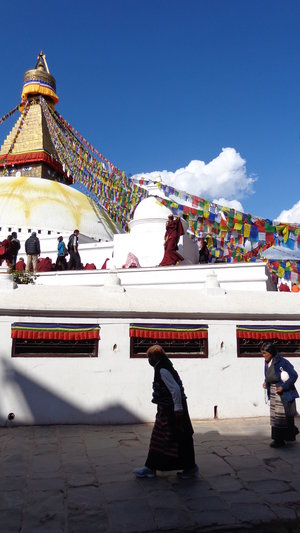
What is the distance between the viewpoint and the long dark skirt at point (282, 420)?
5.07 m

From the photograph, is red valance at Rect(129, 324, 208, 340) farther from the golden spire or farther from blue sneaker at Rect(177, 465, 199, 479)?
the golden spire

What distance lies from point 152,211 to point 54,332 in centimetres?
883

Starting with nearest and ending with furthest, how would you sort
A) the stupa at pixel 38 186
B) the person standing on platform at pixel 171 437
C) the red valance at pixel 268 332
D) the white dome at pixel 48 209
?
the person standing on platform at pixel 171 437 → the red valance at pixel 268 332 → the white dome at pixel 48 209 → the stupa at pixel 38 186

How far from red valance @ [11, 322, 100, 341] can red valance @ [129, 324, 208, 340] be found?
60 cm

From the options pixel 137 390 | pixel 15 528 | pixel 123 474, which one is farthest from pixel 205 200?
pixel 15 528

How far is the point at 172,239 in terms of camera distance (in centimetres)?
1146

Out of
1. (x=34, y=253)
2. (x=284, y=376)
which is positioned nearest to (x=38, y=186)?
(x=34, y=253)

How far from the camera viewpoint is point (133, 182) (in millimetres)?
Answer: 18672

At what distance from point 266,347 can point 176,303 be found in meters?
1.87

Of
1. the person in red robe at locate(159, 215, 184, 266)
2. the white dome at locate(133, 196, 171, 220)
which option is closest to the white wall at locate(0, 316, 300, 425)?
the person in red robe at locate(159, 215, 184, 266)

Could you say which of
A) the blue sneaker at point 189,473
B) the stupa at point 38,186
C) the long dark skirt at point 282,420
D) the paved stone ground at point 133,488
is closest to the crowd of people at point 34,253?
the stupa at point 38,186

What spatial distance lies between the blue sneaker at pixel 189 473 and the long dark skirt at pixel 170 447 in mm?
36

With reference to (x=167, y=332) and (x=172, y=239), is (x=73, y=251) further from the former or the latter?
(x=167, y=332)

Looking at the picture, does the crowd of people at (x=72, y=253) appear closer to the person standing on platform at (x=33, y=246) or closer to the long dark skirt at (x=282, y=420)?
the person standing on platform at (x=33, y=246)
